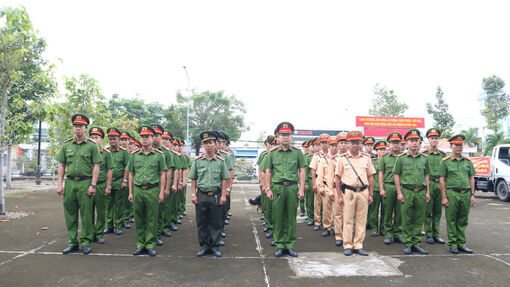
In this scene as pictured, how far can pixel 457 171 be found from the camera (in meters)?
5.08

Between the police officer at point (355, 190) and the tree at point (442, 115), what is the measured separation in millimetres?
27158

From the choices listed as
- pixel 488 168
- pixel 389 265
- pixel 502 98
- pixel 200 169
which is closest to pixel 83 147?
pixel 200 169

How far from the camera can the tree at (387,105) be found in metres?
29.0

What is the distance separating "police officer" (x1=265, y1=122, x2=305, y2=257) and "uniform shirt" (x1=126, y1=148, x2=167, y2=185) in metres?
1.71

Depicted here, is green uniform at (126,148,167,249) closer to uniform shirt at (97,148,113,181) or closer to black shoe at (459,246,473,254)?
uniform shirt at (97,148,113,181)

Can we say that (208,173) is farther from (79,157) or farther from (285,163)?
(79,157)

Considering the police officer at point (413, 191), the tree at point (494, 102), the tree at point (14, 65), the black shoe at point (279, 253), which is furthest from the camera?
the tree at point (494, 102)

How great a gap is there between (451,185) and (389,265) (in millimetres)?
1795

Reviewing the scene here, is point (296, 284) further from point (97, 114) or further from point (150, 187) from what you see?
point (97, 114)

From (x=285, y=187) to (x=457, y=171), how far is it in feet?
9.11

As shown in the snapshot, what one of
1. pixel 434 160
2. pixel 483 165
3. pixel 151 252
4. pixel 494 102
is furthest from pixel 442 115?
pixel 151 252

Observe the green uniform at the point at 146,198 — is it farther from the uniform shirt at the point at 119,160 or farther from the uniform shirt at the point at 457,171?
the uniform shirt at the point at 457,171

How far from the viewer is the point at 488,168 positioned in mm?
13133

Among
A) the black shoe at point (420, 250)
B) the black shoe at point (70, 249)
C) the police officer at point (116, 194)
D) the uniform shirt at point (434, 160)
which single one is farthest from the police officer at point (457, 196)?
the black shoe at point (70, 249)
